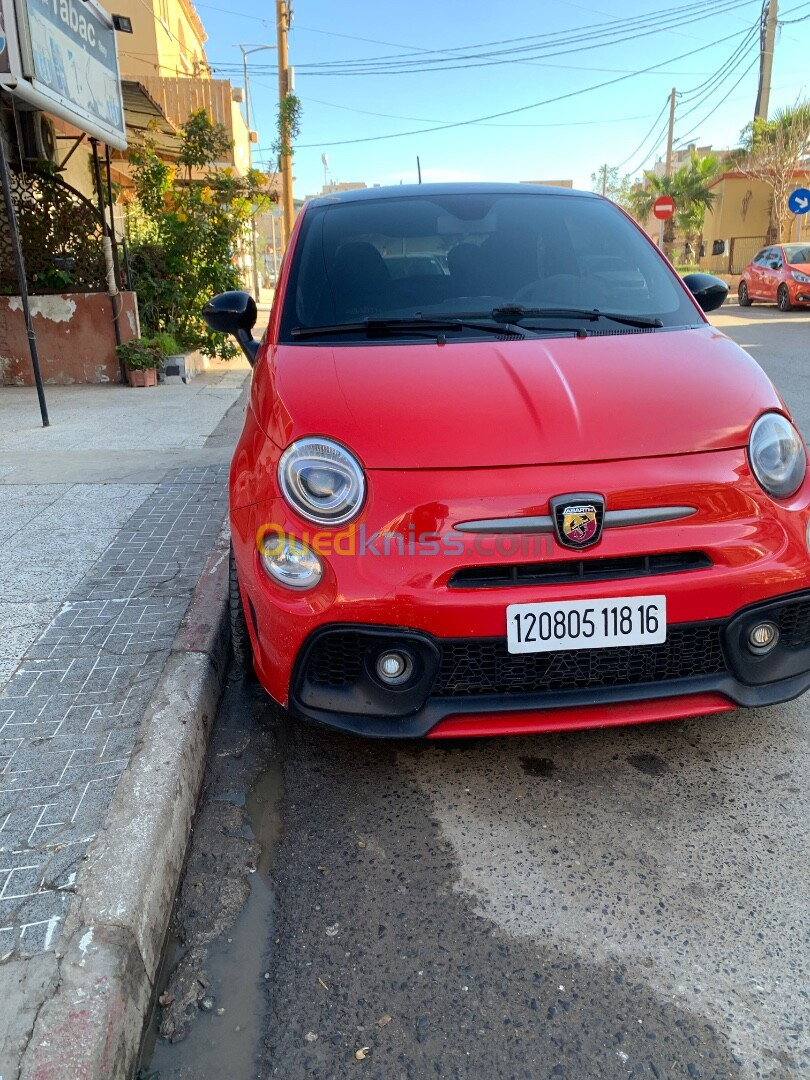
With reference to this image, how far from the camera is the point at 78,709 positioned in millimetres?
2668

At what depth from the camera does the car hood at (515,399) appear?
227 cm

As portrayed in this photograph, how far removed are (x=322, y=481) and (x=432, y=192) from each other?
1986 mm

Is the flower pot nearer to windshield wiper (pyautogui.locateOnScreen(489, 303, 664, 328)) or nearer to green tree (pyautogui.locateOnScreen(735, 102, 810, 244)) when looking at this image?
windshield wiper (pyautogui.locateOnScreen(489, 303, 664, 328))

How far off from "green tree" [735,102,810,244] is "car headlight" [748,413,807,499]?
31.9m

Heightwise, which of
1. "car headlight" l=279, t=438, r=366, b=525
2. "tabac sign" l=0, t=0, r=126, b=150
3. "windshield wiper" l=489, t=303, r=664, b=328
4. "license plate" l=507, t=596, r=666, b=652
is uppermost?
"tabac sign" l=0, t=0, r=126, b=150

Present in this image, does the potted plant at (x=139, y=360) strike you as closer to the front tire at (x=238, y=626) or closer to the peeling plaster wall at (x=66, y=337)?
the peeling plaster wall at (x=66, y=337)

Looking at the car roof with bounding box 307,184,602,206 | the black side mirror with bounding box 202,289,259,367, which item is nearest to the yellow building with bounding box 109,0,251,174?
the car roof with bounding box 307,184,602,206

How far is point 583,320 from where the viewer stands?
9.86 feet

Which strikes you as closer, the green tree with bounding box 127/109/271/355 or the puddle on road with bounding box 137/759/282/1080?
the puddle on road with bounding box 137/759/282/1080

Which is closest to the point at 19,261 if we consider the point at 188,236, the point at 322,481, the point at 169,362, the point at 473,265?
the point at 169,362

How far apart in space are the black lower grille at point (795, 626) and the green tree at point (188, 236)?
9.28 metres

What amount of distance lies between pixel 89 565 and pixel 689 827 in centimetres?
287

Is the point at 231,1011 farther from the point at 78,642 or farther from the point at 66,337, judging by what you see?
the point at 66,337

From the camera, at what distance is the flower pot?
368 inches
